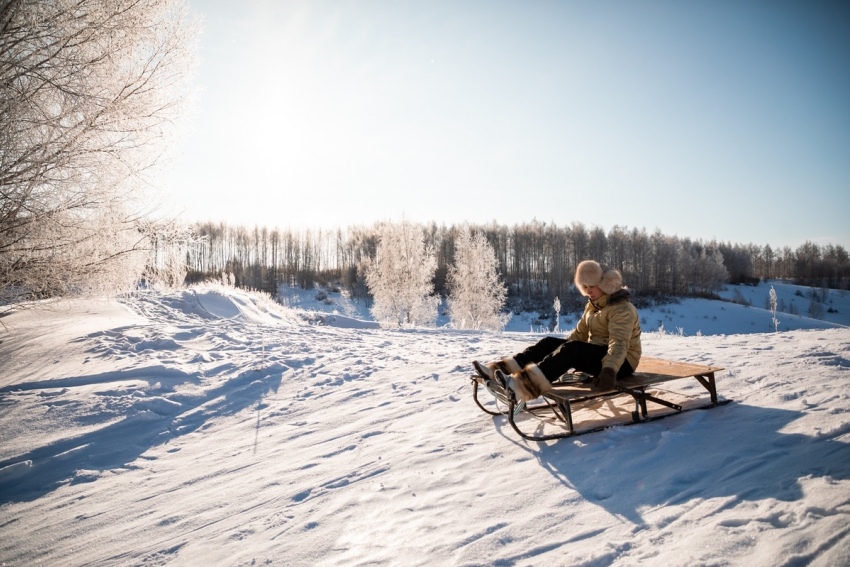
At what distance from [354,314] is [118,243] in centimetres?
3134

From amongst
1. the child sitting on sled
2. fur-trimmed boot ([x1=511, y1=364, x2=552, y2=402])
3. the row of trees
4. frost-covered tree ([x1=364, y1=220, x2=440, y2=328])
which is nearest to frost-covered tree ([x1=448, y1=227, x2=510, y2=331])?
the row of trees

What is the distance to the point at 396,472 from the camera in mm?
3109

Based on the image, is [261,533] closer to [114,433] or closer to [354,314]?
[114,433]

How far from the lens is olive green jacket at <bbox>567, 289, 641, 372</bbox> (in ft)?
10.8

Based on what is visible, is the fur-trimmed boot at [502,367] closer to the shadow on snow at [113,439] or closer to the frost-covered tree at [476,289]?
the shadow on snow at [113,439]

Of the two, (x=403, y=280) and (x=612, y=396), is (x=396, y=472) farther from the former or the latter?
(x=403, y=280)

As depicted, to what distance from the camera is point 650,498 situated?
7.69 ft

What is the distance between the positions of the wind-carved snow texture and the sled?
15 cm

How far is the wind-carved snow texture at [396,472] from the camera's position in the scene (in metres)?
2.09

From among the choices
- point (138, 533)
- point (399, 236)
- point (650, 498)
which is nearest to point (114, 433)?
point (138, 533)

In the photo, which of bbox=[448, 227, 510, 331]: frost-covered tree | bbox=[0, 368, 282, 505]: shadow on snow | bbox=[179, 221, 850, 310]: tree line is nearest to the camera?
bbox=[0, 368, 282, 505]: shadow on snow

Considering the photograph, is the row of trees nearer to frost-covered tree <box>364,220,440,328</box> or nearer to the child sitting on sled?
frost-covered tree <box>364,220,440,328</box>

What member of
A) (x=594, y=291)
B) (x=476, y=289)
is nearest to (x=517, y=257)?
(x=476, y=289)

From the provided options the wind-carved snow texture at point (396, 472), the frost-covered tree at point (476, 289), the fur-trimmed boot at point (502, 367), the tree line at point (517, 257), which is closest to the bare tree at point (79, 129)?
the wind-carved snow texture at point (396, 472)
